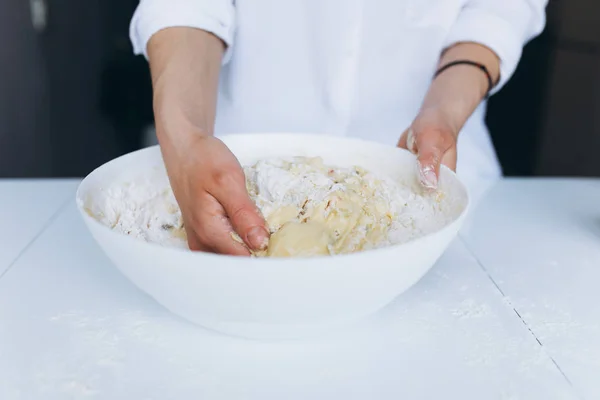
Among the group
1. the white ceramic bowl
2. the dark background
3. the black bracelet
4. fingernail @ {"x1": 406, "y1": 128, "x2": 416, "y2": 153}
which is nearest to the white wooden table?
the white ceramic bowl

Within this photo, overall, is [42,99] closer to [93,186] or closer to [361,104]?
[361,104]

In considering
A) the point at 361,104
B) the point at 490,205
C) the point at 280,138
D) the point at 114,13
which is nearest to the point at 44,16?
the point at 114,13

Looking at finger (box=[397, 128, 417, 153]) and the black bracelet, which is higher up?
the black bracelet

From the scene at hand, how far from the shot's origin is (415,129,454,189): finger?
777 mm

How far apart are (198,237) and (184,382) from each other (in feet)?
0.52

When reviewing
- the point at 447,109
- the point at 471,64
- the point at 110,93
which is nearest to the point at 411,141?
the point at 447,109

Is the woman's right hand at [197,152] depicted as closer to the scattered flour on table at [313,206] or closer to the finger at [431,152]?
the scattered flour on table at [313,206]

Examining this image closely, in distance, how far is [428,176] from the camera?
30.5 inches

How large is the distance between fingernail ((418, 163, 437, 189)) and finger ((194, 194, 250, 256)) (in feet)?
0.83

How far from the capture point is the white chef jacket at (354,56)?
1.10m

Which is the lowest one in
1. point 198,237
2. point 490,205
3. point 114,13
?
point 114,13

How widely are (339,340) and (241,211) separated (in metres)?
0.16

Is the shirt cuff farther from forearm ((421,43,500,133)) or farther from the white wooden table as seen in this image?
the white wooden table

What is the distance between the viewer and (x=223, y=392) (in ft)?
1.86
